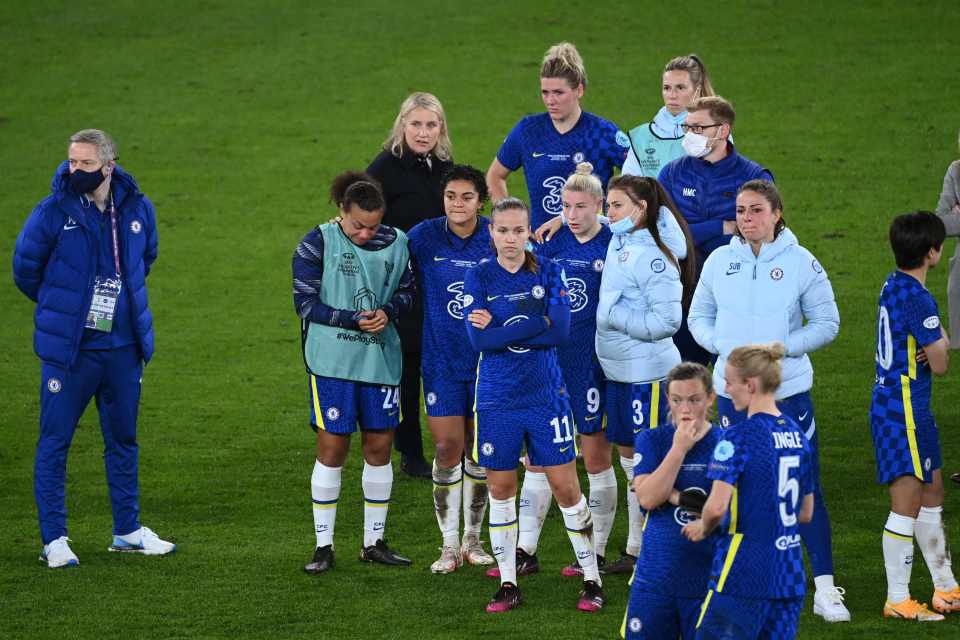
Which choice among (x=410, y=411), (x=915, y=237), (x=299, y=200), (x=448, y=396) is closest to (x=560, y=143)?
(x=448, y=396)

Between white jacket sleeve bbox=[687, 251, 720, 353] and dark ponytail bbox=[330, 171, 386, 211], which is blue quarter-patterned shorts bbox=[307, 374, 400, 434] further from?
white jacket sleeve bbox=[687, 251, 720, 353]

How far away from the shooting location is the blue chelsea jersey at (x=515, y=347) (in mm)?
6824

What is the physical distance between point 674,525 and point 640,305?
6.69 feet

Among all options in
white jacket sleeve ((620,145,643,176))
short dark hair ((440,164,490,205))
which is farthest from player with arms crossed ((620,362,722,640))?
white jacket sleeve ((620,145,643,176))

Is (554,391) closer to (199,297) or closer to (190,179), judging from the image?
(199,297)

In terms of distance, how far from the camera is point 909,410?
6754 millimetres

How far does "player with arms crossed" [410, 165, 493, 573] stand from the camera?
753 centimetres

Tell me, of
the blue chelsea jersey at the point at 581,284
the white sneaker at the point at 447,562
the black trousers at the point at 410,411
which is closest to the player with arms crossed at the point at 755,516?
the blue chelsea jersey at the point at 581,284

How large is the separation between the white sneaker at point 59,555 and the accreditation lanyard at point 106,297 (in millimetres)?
1171

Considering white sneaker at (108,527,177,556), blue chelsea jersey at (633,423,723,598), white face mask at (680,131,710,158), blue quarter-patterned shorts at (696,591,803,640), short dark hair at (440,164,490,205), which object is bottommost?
white sneaker at (108,527,177,556)

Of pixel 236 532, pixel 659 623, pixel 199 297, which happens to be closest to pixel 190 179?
pixel 199 297

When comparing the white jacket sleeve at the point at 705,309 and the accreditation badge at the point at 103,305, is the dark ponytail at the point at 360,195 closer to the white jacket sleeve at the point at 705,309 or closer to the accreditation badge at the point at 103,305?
the accreditation badge at the point at 103,305

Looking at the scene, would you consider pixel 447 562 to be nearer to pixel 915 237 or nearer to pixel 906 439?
pixel 906 439

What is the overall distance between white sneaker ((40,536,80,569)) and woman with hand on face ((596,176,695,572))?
2981 mm
